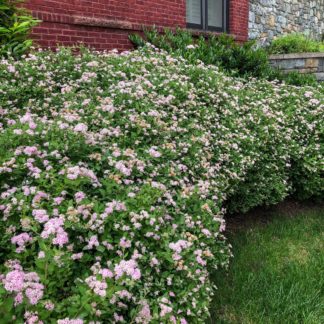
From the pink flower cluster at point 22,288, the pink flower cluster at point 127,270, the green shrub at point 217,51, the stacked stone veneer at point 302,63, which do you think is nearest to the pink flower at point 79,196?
the pink flower cluster at point 127,270

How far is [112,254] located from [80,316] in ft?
1.58

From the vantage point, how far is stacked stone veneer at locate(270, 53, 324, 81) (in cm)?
955

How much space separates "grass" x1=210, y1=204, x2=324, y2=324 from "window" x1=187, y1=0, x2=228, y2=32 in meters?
5.73

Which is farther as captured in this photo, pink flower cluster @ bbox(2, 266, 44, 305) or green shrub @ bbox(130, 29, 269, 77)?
green shrub @ bbox(130, 29, 269, 77)

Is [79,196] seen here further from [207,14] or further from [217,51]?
[207,14]

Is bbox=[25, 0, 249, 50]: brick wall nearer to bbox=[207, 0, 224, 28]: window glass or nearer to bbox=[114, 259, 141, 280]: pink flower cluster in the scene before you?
bbox=[207, 0, 224, 28]: window glass

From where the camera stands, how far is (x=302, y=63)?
31.8ft

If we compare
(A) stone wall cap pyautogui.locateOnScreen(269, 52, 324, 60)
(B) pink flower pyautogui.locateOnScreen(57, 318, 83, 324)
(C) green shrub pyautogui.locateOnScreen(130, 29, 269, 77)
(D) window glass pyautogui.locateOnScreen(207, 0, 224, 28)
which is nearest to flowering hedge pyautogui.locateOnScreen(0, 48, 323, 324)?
(B) pink flower pyautogui.locateOnScreen(57, 318, 83, 324)

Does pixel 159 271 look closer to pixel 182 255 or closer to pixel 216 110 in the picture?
pixel 182 255

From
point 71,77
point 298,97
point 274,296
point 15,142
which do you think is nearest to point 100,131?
point 15,142

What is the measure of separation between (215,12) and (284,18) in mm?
3785

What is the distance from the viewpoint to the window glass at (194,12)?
9367mm

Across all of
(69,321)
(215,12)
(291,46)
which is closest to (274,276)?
(69,321)

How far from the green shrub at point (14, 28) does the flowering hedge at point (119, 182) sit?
1.51ft
